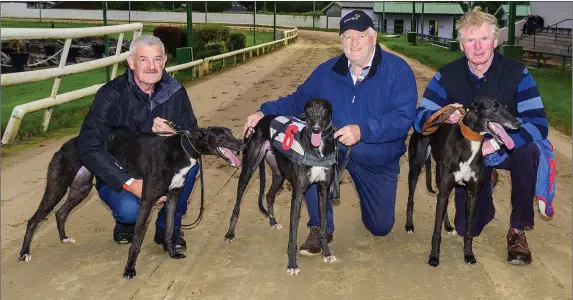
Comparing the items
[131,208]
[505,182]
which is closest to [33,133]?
[131,208]

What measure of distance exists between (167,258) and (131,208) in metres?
0.45

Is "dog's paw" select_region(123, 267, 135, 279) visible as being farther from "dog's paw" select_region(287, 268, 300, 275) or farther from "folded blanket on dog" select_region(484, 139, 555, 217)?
"folded blanket on dog" select_region(484, 139, 555, 217)

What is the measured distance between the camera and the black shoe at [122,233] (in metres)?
4.59

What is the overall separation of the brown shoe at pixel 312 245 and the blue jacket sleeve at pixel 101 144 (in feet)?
4.56

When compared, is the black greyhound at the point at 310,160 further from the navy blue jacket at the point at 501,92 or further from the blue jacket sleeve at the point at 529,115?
the blue jacket sleeve at the point at 529,115

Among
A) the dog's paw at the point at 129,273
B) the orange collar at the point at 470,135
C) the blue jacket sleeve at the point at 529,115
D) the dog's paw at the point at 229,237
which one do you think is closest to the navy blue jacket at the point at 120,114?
the dog's paw at the point at 129,273

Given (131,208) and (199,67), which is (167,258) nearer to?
(131,208)

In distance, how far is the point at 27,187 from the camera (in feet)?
19.6

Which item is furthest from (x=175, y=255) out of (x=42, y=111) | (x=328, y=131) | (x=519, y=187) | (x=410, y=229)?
(x=42, y=111)

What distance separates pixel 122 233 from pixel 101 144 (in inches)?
32.2

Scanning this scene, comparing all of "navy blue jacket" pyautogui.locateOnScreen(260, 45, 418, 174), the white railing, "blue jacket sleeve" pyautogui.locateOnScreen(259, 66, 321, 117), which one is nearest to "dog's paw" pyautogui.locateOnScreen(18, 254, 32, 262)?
"blue jacket sleeve" pyautogui.locateOnScreen(259, 66, 321, 117)

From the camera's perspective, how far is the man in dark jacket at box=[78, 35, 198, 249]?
4086 millimetres

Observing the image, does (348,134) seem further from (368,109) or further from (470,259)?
(470,259)

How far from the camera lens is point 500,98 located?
175 inches
